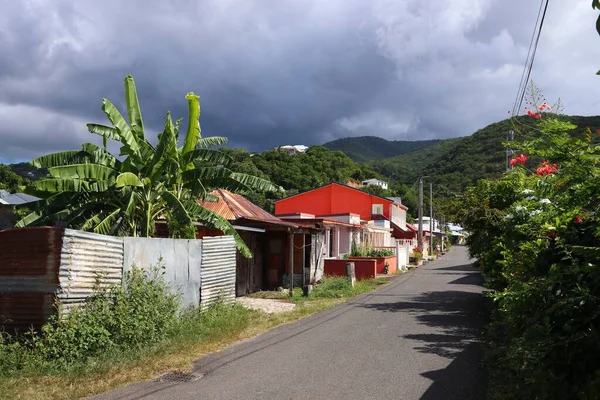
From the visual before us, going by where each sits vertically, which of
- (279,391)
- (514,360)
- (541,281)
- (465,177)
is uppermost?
(465,177)

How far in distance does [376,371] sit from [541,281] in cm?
380

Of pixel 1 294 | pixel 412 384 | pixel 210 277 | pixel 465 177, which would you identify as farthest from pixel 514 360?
pixel 465 177

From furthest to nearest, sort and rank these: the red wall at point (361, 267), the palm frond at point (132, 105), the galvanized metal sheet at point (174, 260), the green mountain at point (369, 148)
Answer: the green mountain at point (369, 148), the red wall at point (361, 267), the palm frond at point (132, 105), the galvanized metal sheet at point (174, 260)

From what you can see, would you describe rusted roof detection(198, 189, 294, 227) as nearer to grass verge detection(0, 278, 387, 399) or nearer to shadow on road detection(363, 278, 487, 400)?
shadow on road detection(363, 278, 487, 400)

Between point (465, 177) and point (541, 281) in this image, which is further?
point (465, 177)

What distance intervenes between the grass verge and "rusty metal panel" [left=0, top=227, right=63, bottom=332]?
882 millimetres

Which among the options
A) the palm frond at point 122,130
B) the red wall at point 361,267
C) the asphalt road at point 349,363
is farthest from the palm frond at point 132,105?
the red wall at point 361,267

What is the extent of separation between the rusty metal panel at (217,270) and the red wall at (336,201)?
27147mm

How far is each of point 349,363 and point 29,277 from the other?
524cm

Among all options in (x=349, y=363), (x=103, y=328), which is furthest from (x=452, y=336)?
(x=103, y=328)

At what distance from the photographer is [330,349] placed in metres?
9.32

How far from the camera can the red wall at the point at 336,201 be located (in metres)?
40.5

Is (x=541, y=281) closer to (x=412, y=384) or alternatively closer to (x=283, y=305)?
(x=412, y=384)

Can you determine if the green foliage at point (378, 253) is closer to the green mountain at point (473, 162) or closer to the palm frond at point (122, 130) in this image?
the green mountain at point (473, 162)
